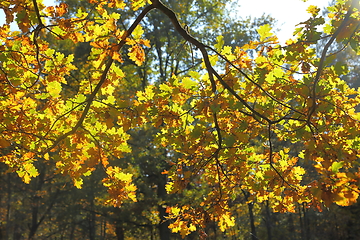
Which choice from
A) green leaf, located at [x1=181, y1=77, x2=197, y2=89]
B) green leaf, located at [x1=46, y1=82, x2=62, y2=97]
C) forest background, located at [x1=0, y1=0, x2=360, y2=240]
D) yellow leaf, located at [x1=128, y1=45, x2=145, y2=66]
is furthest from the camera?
green leaf, located at [x1=46, y1=82, x2=62, y2=97]

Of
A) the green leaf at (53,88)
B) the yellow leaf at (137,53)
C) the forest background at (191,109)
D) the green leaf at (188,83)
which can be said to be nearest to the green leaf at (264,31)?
the forest background at (191,109)

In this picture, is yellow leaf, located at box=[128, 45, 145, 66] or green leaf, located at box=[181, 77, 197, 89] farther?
green leaf, located at box=[181, 77, 197, 89]

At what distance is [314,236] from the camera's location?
16.4 m

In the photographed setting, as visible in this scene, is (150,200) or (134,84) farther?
(134,84)

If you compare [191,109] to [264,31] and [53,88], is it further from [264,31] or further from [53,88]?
[53,88]

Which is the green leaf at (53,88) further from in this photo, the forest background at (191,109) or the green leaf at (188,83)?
the green leaf at (188,83)

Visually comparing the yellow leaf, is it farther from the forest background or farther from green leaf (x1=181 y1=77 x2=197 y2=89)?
green leaf (x1=181 y1=77 x2=197 y2=89)

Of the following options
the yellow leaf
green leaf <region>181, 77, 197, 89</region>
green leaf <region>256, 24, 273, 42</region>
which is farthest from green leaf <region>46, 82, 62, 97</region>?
green leaf <region>256, 24, 273, 42</region>

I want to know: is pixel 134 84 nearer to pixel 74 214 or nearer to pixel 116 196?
pixel 74 214

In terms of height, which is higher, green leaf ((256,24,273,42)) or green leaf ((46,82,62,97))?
green leaf ((46,82,62,97))

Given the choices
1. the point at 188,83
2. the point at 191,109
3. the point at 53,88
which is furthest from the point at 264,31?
the point at 53,88

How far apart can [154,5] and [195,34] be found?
35.4 feet

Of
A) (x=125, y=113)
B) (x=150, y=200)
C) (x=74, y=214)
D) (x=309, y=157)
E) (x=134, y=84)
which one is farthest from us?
(x=74, y=214)

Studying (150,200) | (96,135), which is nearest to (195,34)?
(150,200)
